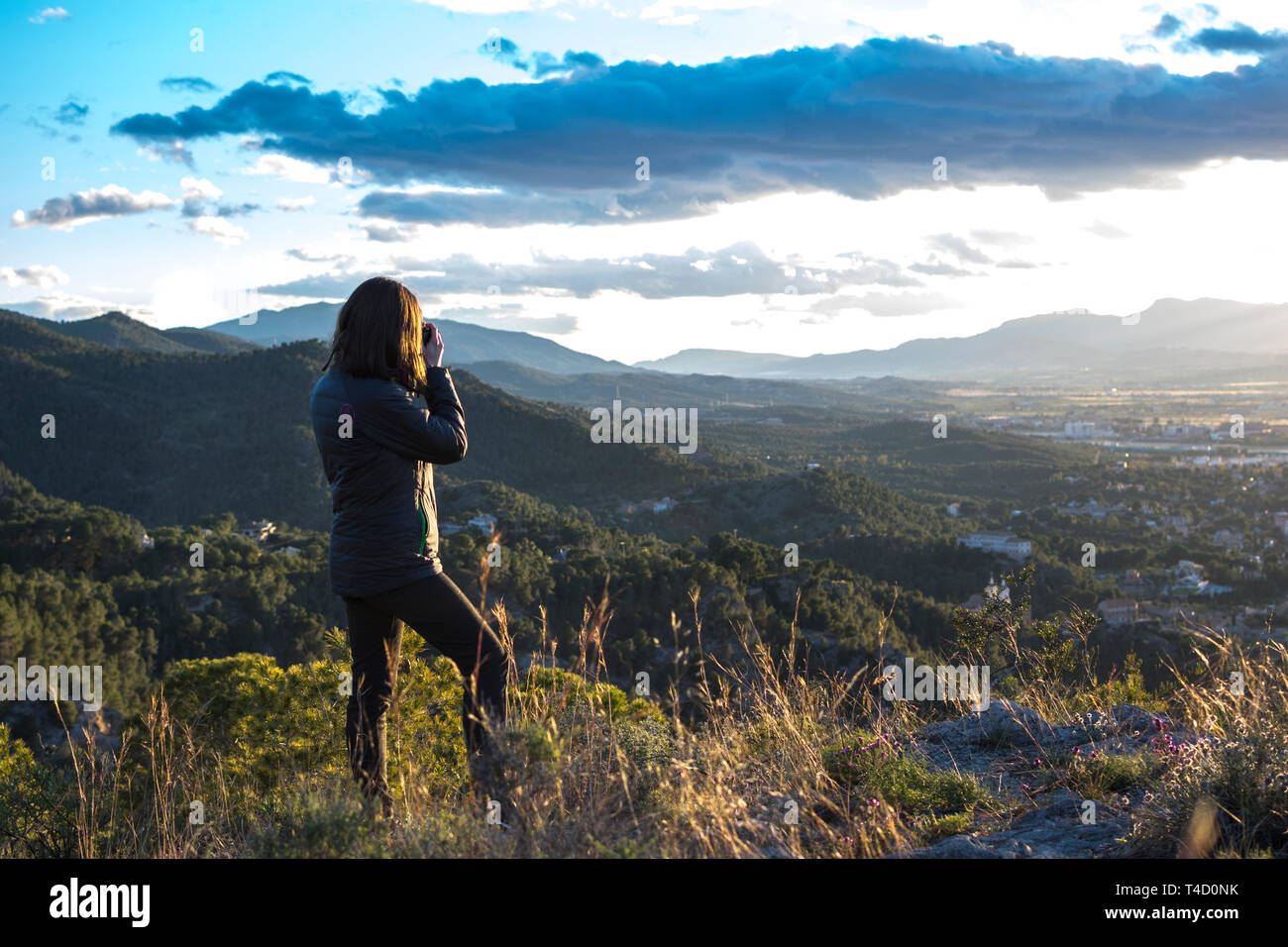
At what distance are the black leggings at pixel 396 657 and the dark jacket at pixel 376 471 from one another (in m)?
0.08

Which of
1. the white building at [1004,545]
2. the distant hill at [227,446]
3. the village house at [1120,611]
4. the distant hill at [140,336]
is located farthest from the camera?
the distant hill at [140,336]

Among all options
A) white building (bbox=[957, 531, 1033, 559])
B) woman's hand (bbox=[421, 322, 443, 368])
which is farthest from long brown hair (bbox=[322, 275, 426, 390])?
white building (bbox=[957, 531, 1033, 559])

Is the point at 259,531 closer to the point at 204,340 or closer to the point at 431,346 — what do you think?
the point at 431,346

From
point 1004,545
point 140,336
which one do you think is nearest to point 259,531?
point 1004,545

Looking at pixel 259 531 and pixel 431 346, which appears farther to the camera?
pixel 259 531

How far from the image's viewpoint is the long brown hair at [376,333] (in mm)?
2742

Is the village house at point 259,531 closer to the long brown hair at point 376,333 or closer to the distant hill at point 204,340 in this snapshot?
the long brown hair at point 376,333

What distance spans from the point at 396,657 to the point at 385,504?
0.59 metres

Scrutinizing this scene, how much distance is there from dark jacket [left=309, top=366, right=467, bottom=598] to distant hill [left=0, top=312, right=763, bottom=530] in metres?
48.1

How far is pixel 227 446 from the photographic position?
5619 centimetres

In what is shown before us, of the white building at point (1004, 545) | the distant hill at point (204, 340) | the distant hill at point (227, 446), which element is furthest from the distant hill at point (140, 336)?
the white building at point (1004, 545)

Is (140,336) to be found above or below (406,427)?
above

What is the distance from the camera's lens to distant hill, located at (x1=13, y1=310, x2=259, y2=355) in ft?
314
